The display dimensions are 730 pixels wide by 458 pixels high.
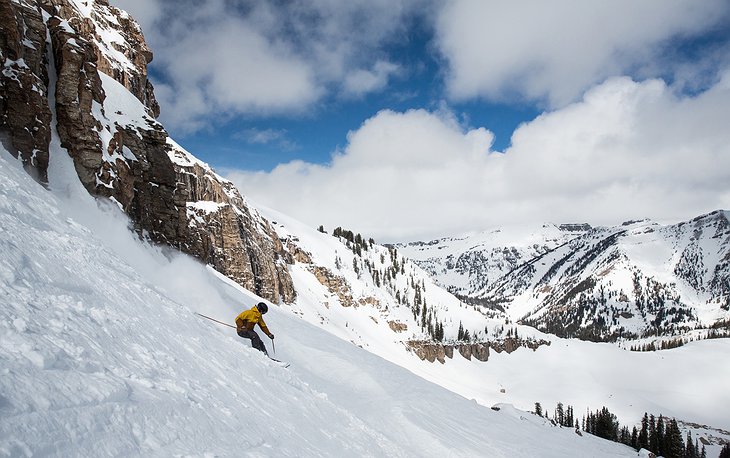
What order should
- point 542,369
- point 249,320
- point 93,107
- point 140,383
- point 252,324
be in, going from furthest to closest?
point 542,369 < point 93,107 < point 249,320 < point 252,324 < point 140,383

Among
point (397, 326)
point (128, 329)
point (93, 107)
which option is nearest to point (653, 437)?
point (397, 326)

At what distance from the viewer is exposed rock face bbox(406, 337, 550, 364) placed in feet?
464

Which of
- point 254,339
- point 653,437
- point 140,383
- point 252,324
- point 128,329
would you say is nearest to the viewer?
point 140,383

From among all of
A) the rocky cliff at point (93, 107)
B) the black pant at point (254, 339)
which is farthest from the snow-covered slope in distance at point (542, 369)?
the black pant at point (254, 339)

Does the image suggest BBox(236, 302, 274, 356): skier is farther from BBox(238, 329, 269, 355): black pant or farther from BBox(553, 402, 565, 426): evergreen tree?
BBox(553, 402, 565, 426): evergreen tree

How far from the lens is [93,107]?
28625 millimetres

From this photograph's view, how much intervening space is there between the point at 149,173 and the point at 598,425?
371 feet

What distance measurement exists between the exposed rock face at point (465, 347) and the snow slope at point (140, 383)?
401ft

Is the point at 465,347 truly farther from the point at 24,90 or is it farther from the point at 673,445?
the point at 24,90

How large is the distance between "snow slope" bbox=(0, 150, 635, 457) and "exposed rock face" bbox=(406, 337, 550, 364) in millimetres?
122309

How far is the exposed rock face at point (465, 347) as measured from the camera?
141375mm

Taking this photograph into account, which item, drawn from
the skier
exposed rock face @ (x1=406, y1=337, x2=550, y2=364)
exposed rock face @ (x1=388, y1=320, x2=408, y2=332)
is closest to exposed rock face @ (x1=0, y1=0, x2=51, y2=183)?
the skier

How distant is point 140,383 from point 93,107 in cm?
2841

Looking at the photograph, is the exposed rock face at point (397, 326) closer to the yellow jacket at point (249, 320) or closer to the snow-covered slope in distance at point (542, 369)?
the snow-covered slope in distance at point (542, 369)
